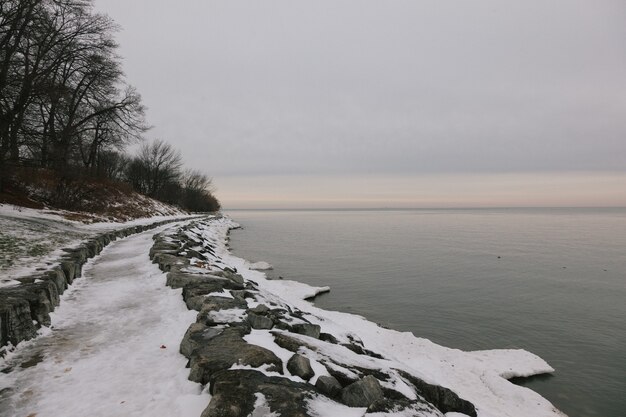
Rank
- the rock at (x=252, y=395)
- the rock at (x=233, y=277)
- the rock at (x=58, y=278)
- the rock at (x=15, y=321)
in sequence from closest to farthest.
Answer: the rock at (x=252, y=395) → the rock at (x=15, y=321) → the rock at (x=58, y=278) → the rock at (x=233, y=277)

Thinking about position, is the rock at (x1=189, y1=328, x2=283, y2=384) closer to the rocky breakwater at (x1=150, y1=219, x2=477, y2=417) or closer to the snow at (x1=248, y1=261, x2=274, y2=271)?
the rocky breakwater at (x1=150, y1=219, x2=477, y2=417)

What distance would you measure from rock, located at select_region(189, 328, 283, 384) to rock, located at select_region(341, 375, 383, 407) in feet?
2.78

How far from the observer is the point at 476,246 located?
1367 inches

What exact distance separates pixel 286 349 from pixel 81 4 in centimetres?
1850

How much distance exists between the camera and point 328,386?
3.95 metres

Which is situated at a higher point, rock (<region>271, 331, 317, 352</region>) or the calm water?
rock (<region>271, 331, 317, 352</region>)

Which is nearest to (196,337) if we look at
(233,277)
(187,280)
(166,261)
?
(187,280)

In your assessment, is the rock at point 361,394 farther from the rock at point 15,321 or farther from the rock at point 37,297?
the rock at point 37,297

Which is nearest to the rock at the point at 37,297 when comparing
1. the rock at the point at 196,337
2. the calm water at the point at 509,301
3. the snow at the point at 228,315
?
the rock at the point at 196,337

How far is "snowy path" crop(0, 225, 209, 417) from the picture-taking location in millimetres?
3588

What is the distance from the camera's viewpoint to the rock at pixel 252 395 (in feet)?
10.6

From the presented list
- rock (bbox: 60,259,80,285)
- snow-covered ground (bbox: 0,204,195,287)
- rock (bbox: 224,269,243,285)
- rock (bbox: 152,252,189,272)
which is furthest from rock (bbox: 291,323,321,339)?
rock (bbox: 60,259,80,285)

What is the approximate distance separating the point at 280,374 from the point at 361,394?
98 centimetres

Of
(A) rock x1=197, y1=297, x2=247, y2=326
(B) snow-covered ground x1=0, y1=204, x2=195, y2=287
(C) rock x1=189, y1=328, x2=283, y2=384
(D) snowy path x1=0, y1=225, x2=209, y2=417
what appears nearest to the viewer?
(D) snowy path x1=0, y1=225, x2=209, y2=417
